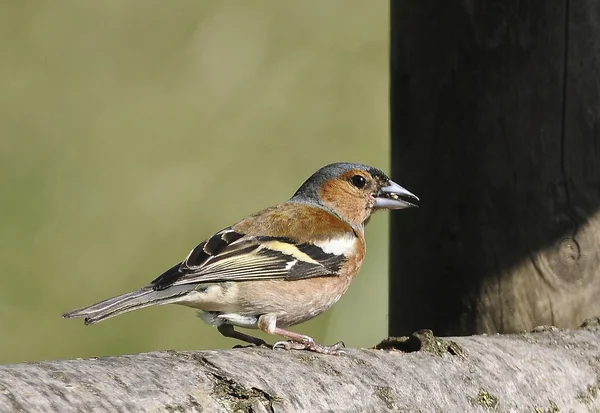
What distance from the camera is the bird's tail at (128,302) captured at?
3178 mm

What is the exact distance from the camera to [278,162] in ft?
26.0

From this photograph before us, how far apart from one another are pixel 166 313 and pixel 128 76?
7.34ft

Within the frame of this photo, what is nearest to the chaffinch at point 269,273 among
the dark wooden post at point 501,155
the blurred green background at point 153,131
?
the dark wooden post at point 501,155

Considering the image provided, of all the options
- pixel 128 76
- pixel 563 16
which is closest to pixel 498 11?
pixel 563 16

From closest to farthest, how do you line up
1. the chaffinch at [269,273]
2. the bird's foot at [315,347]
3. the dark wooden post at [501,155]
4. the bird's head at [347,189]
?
the bird's foot at [315,347]
the chaffinch at [269,273]
the dark wooden post at [501,155]
the bird's head at [347,189]

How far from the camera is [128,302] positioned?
337cm

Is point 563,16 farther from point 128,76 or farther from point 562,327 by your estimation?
point 128,76

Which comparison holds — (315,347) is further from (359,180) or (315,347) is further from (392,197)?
(359,180)

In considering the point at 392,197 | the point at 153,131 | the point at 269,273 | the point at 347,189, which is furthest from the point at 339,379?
the point at 153,131

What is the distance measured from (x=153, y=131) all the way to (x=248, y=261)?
4.41 meters

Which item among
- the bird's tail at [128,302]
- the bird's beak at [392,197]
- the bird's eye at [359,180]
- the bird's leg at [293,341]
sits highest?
the bird's eye at [359,180]

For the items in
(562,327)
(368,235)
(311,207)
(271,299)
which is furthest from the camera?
(368,235)

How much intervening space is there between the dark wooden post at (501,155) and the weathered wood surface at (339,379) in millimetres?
375

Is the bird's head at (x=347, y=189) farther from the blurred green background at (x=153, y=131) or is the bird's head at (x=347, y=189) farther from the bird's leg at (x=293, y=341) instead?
the blurred green background at (x=153, y=131)
